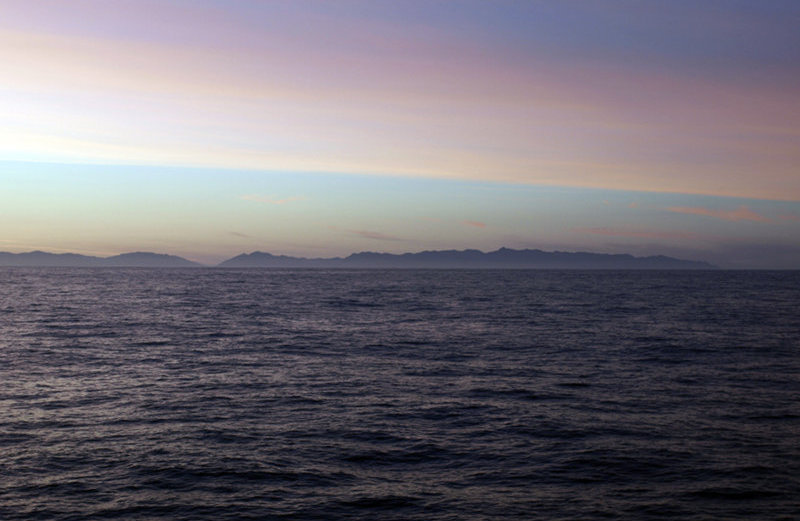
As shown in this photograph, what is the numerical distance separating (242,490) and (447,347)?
32.1 meters

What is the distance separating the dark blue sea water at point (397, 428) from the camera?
→ 58.4ft

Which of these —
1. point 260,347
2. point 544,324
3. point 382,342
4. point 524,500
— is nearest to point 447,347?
point 382,342

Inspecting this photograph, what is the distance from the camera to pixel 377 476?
19.8 m

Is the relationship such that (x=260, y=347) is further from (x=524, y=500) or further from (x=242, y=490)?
(x=524, y=500)

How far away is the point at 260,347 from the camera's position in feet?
161

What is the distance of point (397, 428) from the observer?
25234 millimetres

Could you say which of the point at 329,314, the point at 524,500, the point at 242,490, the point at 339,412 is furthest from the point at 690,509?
the point at 329,314

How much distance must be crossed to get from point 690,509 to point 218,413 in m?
18.4

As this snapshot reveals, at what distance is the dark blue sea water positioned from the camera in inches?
701

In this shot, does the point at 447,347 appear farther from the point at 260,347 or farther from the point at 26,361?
the point at 26,361

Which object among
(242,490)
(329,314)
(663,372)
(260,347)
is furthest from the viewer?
(329,314)

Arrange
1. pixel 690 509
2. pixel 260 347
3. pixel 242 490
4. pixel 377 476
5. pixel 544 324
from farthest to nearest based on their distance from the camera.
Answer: pixel 544 324 → pixel 260 347 → pixel 377 476 → pixel 242 490 → pixel 690 509

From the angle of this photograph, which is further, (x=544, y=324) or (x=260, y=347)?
(x=544, y=324)

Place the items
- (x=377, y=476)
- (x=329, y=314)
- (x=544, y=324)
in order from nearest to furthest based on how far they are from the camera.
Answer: (x=377, y=476), (x=544, y=324), (x=329, y=314)
